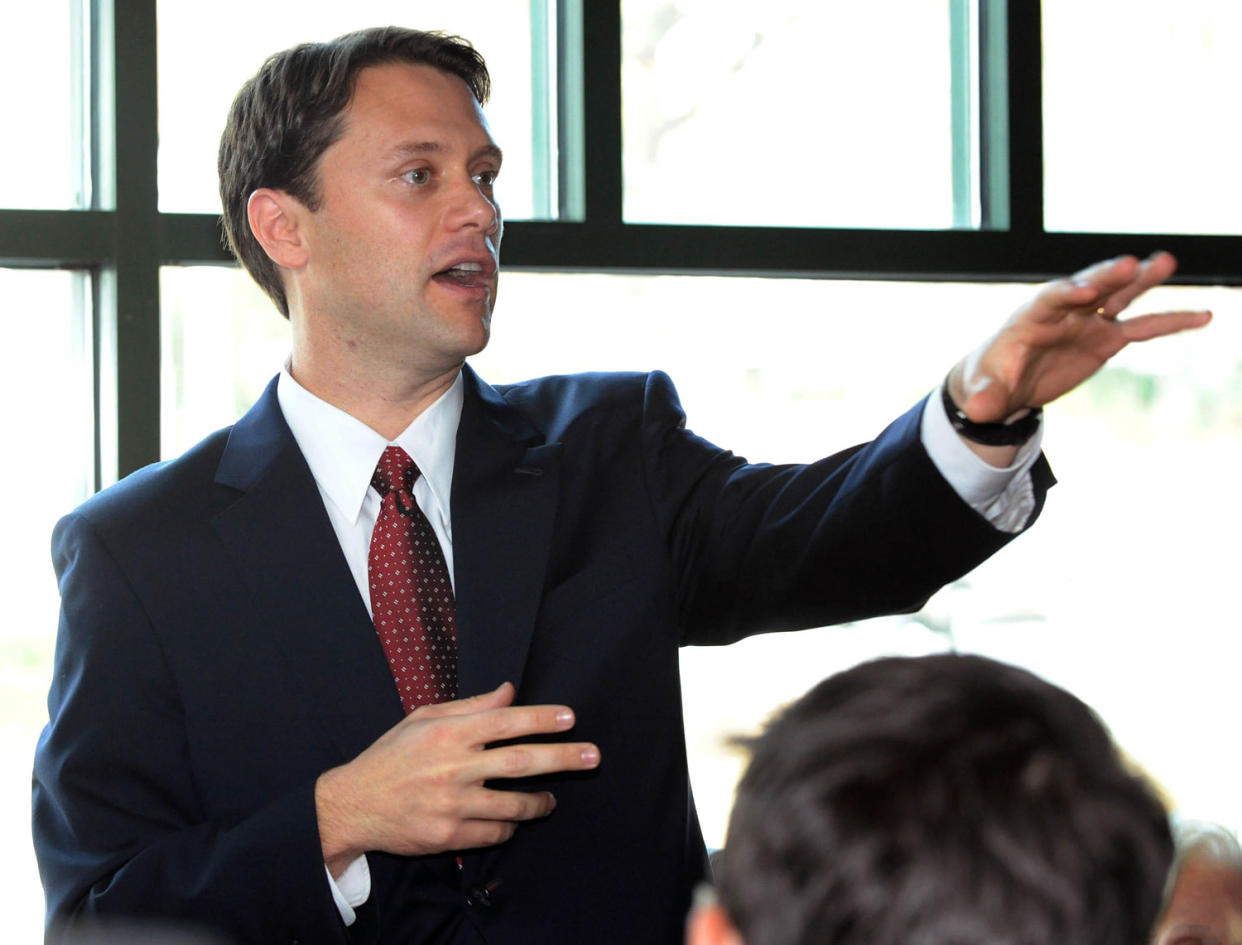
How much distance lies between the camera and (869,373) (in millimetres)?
2842

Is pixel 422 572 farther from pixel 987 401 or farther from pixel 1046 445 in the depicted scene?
pixel 1046 445

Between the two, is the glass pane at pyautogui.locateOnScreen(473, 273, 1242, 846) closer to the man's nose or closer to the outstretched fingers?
the man's nose

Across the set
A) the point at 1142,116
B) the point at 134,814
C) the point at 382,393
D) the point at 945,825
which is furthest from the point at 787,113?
the point at 945,825

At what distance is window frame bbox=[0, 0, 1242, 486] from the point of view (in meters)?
2.31

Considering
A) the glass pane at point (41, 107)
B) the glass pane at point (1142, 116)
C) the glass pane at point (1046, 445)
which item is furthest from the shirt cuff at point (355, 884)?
the glass pane at point (1142, 116)

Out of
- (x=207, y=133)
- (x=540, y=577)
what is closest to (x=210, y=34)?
(x=207, y=133)

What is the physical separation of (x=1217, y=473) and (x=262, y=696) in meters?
2.18

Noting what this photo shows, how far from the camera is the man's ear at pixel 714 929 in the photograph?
2.47ft

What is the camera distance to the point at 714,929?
0.76 metres

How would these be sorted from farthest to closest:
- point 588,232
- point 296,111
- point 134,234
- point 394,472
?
point 588,232 → point 134,234 → point 296,111 → point 394,472

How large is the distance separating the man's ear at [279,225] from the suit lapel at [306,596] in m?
0.31

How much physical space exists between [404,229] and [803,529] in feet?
2.18

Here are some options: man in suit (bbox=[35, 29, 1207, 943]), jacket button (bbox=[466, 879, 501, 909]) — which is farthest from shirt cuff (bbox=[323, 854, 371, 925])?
jacket button (bbox=[466, 879, 501, 909])

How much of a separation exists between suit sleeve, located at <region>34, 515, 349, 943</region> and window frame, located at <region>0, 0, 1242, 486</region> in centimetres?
66
